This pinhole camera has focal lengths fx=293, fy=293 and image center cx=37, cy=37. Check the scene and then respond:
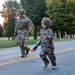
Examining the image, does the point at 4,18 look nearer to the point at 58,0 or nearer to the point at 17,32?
the point at 58,0

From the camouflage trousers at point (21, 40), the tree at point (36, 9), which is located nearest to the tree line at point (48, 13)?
the tree at point (36, 9)

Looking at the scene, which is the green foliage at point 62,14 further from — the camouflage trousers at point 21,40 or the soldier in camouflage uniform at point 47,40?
the soldier in camouflage uniform at point 47,40

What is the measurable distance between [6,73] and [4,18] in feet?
185

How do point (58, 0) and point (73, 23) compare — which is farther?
point (73, 23)

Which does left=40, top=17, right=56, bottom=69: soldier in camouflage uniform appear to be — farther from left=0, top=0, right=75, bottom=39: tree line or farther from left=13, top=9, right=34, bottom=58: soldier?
left=0, top=0, right=75, bottom=39: tree line

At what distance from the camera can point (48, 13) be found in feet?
145

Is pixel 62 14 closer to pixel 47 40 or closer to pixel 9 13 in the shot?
pixel 9 13

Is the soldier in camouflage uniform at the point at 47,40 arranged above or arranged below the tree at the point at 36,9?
below

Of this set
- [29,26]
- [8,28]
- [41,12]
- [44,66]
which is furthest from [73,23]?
[44,66]

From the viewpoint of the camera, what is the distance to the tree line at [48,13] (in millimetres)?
41906

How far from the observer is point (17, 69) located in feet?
25.3

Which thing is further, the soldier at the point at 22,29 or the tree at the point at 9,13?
the tree at the point at 9,13

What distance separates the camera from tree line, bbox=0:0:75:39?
41.9 meters

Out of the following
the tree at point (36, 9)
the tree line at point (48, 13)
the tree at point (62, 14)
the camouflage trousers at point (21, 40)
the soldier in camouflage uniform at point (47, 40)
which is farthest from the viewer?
the tree at point (36, 9)
